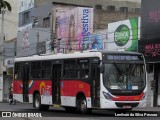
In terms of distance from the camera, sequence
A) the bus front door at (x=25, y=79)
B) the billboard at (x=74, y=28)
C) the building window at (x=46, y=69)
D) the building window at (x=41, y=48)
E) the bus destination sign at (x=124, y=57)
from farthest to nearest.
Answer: the building window at (x=41, y=48) → the billboard at (x=74, y=28) → the bus front door at (x=25, y=79) → the building window at (x=46, y=69) → the bus destination sign at (x=124, y=57)

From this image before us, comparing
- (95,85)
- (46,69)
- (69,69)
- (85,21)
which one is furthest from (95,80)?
(85,21)

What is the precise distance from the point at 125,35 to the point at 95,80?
12.8 metres

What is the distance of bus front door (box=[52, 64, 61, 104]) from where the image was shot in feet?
77.4

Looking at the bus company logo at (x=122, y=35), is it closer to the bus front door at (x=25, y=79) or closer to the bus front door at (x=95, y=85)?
the bus front door at (x=25, y=79)

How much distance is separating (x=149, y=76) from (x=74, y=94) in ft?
35.3

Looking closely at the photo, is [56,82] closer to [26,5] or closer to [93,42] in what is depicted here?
[93,42]

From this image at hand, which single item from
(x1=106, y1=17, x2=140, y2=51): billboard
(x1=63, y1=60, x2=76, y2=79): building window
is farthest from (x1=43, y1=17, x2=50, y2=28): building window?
(x1=63, y1=60, x2=76, y2=79): building window

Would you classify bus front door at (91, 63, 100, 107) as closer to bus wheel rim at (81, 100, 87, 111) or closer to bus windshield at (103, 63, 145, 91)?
bus windshield at (103, 63, 145, 91)

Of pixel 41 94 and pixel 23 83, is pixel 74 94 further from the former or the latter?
pixel 23 83

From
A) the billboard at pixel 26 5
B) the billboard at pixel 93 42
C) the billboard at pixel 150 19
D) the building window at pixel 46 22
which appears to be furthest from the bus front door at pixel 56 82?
the billboard at pixel 26 5

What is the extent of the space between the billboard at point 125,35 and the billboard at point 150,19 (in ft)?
2.53

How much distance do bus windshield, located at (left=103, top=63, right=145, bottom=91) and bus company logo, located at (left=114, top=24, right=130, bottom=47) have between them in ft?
38.6

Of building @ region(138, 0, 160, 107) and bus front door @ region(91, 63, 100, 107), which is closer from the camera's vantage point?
bus front door @ region(91, 63, 100, 107)

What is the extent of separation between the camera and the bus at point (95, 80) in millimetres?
20172
